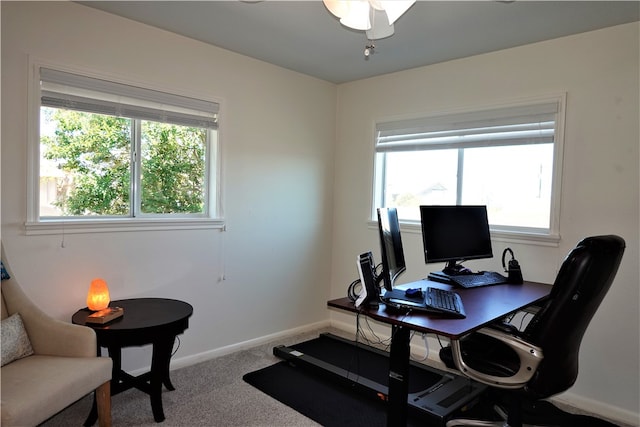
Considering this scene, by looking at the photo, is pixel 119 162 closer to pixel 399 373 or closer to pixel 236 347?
pixel 236 347

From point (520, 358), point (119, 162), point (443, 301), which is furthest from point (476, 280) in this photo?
point (119, 162)

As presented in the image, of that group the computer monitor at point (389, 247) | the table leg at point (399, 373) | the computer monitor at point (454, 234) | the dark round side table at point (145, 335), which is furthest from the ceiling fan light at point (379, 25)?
the dark round side table at point (145, 335)

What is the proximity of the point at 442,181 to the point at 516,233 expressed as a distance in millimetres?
750

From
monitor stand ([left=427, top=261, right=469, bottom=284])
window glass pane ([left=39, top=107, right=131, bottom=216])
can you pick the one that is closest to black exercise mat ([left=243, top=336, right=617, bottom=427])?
monitor stand ([left=427, top=261, right=469, bottom=284])

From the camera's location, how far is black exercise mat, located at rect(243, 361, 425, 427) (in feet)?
8.21

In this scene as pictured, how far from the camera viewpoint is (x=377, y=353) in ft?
11.2

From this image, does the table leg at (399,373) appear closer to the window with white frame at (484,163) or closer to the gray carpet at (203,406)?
the gray carpet at (203,406)

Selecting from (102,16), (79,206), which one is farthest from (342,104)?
(79,206)

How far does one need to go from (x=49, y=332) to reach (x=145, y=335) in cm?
46

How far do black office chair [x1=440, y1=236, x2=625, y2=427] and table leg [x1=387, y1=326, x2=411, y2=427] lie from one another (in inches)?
10.5

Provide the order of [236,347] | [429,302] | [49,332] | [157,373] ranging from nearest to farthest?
[429,302] < [49,332] < [157,373] < [236,347]

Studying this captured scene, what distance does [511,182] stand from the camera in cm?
316

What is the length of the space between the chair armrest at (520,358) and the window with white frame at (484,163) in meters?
1.33

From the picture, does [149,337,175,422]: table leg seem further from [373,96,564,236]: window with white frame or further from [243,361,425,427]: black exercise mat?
[373,96,564,236]: window with white frame
